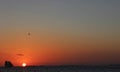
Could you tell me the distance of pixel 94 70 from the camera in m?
193

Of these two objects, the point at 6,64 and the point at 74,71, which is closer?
the point at 74,71

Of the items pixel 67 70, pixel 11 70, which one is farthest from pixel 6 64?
pixel 67 70

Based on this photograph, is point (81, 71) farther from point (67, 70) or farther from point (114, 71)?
point (114, 71)

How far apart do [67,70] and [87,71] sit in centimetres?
1022

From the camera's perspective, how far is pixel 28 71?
188000 millimetres

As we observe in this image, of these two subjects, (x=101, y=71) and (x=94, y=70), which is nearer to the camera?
(x=101, y=71)

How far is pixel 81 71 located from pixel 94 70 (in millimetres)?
7677

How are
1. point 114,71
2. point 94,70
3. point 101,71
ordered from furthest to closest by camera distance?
point 94,70 → point 101,71 → point 114,71

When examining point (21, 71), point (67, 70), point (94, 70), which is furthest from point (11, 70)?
point (94, 70)

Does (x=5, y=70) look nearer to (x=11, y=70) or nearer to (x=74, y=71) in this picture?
(x=11, y=70)

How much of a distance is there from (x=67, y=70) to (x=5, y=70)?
1279 inches

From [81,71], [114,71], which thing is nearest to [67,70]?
[81,71]

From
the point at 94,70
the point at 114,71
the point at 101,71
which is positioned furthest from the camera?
the point at 94,70

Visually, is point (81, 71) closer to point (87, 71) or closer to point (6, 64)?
point (87, 71)
